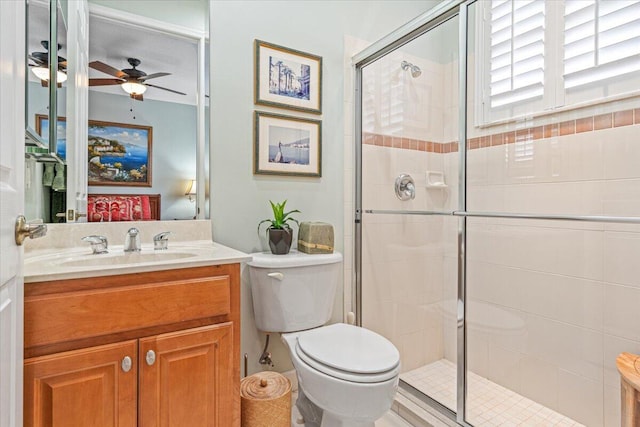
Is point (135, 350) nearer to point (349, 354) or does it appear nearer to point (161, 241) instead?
point (161, 241)

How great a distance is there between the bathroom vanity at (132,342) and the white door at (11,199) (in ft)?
0.36

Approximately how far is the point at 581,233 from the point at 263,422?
1.64 meters

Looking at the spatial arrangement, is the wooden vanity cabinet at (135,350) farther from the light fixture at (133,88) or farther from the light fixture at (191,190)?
the light fixture at (133,88)

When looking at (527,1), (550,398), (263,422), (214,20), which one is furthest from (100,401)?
(527,1)

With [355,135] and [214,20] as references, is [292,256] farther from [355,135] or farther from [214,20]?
[214,20]

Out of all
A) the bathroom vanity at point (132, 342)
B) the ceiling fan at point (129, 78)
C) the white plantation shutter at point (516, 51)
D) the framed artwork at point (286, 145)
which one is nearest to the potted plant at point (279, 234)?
the framed artwork at point (286, 145)

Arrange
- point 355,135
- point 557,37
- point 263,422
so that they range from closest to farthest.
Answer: point 263,422, point 557,37, point 355,135

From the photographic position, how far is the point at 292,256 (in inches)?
66.9

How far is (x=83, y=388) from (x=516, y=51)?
7.82 ft

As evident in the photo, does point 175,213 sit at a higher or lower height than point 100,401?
higher

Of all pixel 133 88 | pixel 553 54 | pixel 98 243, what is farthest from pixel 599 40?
pixel 98 243

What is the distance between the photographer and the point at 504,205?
6.27ft

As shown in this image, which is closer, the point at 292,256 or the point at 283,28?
the point at 292,256

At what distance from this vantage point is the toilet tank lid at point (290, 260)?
160cm
